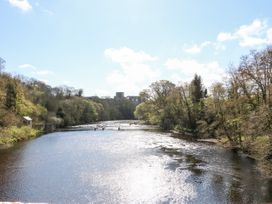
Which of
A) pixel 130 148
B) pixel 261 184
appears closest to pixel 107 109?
pixel 130 148

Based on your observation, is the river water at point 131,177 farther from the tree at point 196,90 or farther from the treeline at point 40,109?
the tree at point 196,90

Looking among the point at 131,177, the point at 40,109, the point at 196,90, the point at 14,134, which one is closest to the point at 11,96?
the point at 14,134

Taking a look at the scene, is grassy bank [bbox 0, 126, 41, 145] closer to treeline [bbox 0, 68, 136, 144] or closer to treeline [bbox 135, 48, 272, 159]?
treeline [bbox 0, 68, 136, 144]

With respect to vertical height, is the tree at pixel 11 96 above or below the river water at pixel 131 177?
above

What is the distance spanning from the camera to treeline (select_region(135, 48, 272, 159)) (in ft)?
81.9

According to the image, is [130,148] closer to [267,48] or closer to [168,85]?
[267,48]

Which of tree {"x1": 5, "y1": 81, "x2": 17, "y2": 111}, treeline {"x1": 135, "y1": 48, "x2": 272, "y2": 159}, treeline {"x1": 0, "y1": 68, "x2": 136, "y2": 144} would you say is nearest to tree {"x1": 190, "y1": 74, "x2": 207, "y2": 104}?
treeline {"x1": 135, "y1": 48, "x2": 272, "y2": 159}

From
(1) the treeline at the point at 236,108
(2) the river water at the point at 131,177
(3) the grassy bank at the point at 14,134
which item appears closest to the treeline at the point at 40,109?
(3) the grassy bank at the point at 14,134

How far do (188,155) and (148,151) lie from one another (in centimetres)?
586

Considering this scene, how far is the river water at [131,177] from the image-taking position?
21.5 m

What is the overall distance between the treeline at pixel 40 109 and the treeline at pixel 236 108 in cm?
3087

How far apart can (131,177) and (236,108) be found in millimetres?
23276

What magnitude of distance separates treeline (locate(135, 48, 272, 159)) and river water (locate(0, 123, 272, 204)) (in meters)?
2.88

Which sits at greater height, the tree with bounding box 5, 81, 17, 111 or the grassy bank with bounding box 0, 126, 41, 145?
the tree with bounding box 5, 81, 17, 111
